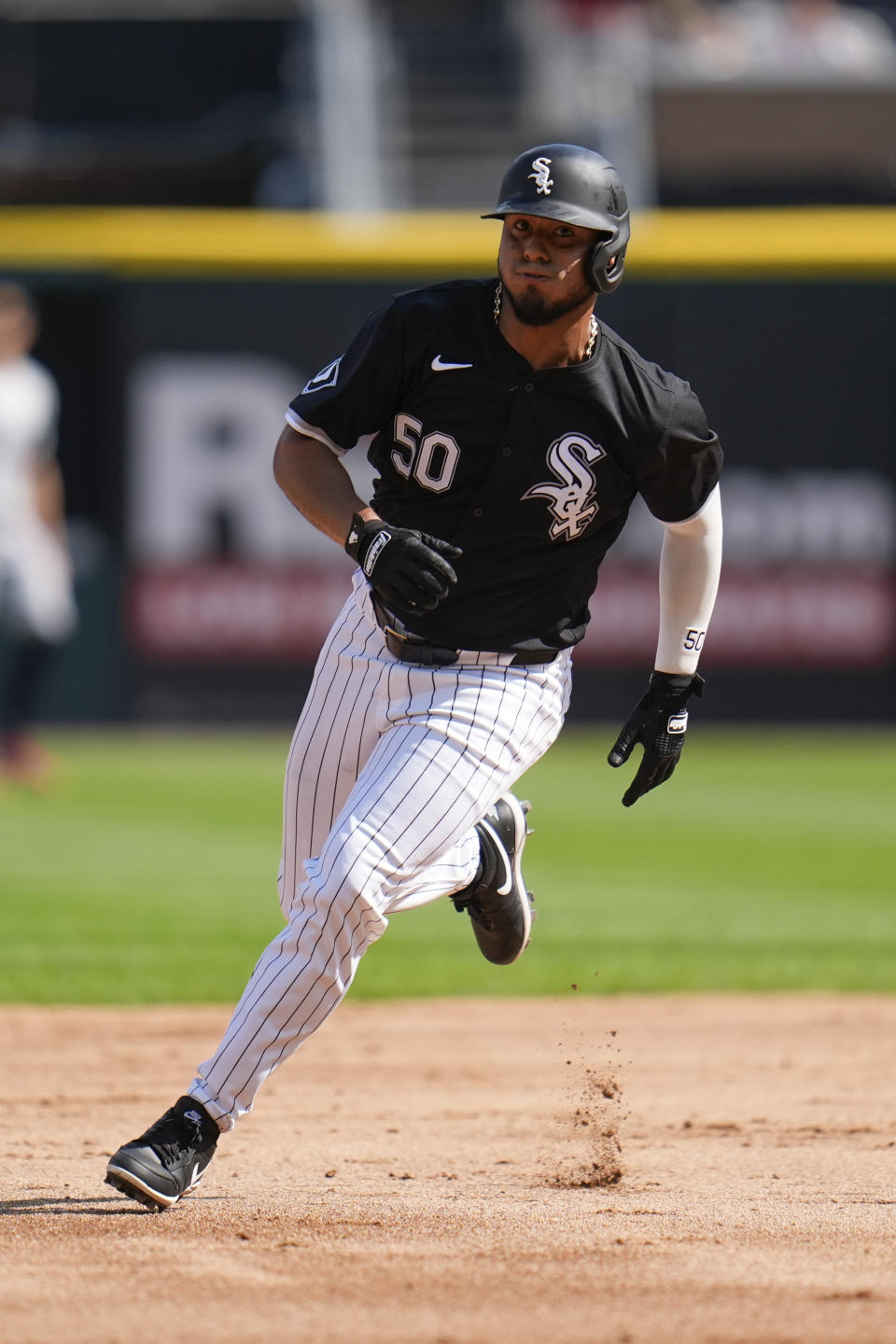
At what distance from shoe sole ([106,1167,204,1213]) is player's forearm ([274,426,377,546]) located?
3.87 feet

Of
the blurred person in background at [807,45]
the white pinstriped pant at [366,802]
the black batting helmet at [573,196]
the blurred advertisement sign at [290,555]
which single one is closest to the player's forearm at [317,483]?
the white pinstriped pant at [366,802]

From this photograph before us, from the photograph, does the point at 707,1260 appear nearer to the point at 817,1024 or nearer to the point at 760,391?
the point at 817,1024

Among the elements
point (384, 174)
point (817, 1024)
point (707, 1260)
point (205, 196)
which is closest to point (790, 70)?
point (384, 174)

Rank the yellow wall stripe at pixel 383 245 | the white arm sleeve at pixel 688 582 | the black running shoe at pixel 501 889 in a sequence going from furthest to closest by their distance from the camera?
the yellow wall stripe at pixel 383 245 < the black running shoe at pixel 501 889 < the white arm sleeve at pixel 688 582

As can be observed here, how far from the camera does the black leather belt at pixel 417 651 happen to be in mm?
3793

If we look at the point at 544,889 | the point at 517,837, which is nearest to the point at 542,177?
the point at 517,837

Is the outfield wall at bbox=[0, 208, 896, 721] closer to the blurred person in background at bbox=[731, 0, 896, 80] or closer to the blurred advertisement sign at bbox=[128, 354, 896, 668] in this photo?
the blurred advertisement sign at bbox=[128, 354, 896, 668]

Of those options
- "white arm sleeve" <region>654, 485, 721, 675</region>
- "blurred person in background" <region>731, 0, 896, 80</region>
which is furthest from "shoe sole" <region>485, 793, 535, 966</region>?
"blurred person in background" <region>731, 0, 896, 80</region>

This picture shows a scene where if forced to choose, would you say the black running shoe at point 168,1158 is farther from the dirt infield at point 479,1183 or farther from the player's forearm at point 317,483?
the player's forearm at point 317,483

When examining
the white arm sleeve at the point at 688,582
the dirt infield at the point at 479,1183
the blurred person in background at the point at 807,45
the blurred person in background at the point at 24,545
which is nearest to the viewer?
the dirt infield at the point at 479,1183

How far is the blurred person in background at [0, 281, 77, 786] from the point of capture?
34.7 ft

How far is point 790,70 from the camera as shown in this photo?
16.7 meters

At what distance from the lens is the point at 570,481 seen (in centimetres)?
374

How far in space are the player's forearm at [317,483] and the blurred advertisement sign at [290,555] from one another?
31.6ft
